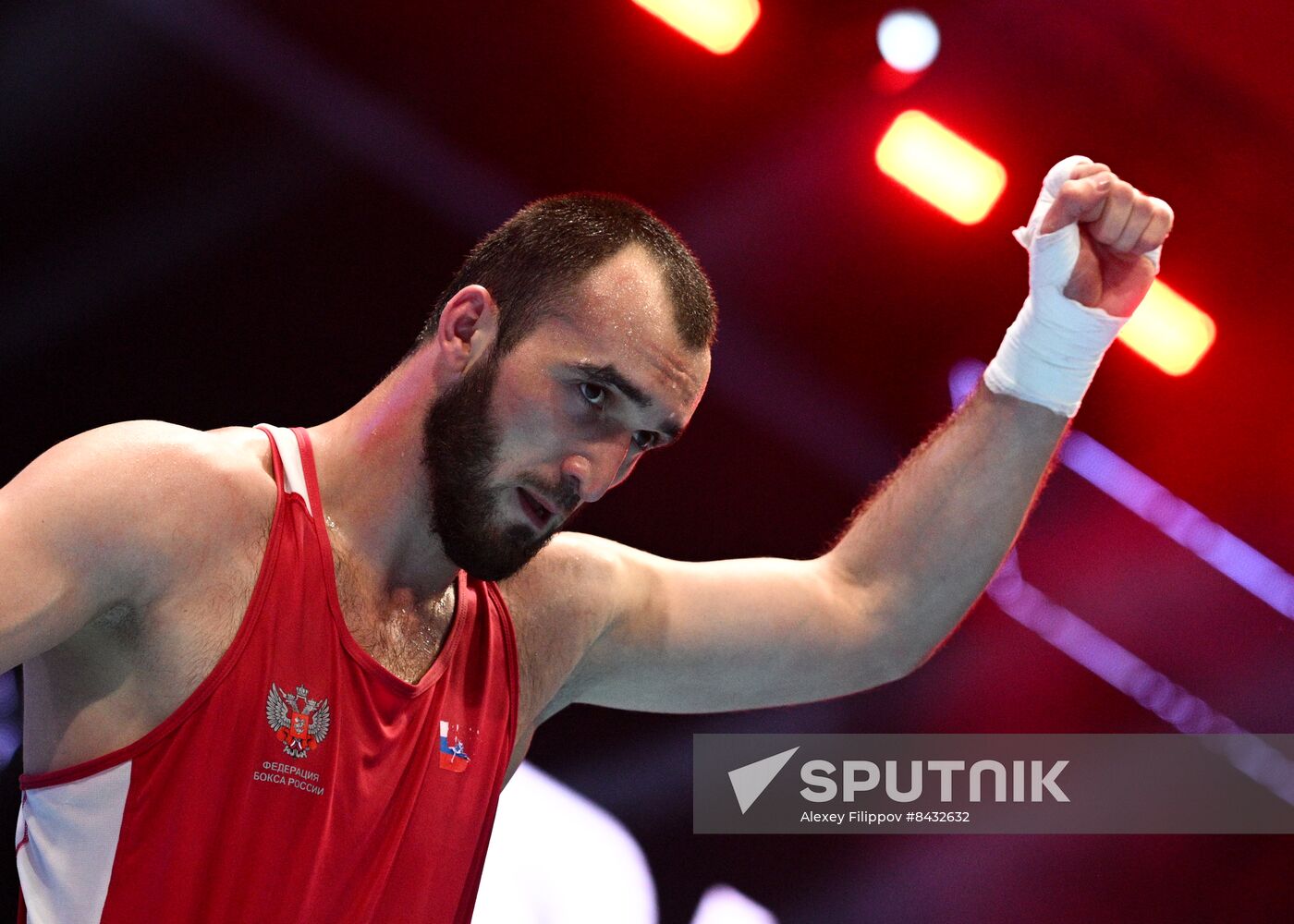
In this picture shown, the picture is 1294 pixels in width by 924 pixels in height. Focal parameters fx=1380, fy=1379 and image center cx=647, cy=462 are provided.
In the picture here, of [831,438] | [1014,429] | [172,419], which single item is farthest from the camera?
[831,438]

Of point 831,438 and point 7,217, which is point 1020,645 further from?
point 7,217

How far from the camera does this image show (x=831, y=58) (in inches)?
143

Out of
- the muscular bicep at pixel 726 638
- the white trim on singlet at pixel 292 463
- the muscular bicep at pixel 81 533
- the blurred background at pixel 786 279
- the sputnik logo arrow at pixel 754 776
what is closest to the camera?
the muscular bicep at pixel 81 533

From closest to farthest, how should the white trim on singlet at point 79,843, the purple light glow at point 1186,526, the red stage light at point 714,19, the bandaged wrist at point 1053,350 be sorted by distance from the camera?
the white trim on singlet at point 79,843 < the bandaged wrist at point 1053,350 < the red stage light at point 714,19 < the purple light glow at point 1186,526

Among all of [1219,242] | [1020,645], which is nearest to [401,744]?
[1020,645]

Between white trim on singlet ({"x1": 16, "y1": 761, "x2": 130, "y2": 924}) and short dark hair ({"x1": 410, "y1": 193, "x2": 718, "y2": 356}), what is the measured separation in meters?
0.74

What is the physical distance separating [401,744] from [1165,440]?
9.22ft

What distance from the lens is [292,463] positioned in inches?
71.6

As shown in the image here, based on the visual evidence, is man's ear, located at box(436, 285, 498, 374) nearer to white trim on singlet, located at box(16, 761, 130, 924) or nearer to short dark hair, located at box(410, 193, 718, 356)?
short dark hair, located at box(410, 193, 718, 356)

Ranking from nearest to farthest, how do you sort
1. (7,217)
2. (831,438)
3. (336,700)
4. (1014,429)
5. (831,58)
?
(336,700)
(1014,429)
(7,217)
(831,58)
(831,438)

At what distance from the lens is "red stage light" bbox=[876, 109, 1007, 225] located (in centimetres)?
369

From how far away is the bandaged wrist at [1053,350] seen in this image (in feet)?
6.62

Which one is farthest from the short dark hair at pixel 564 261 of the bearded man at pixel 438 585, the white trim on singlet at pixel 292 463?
the white trim on singlet at pixel 292 463

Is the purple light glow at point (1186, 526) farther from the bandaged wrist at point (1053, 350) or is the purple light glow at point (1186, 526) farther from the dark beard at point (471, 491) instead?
the dark beard at point (471, 491)
